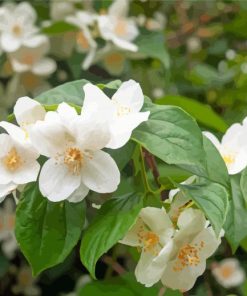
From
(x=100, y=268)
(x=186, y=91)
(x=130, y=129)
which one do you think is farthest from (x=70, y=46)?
(x=130, y=129)

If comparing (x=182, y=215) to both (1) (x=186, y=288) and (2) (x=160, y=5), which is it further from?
(2) (x=160, y=5)

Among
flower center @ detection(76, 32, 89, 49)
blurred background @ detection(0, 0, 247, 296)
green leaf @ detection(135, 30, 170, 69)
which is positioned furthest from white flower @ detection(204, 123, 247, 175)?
flower center @ detection(76, 32, 89, 49)

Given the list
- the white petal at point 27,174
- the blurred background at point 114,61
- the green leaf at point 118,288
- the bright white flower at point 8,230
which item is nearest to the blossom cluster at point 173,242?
the white petal at point 27,174

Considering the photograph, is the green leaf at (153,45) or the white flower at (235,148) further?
the green leaf at (153,45)

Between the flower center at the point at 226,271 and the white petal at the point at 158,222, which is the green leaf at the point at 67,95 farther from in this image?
the flower center at the point at 226,271

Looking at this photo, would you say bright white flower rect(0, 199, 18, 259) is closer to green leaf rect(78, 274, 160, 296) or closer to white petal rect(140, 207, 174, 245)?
green leaf rect(78, 274, 160, 296)

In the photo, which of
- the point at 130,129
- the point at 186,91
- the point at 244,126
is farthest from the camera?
the point at 186,91

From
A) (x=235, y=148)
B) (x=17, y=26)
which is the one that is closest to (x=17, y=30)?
(x=17, y=26)
